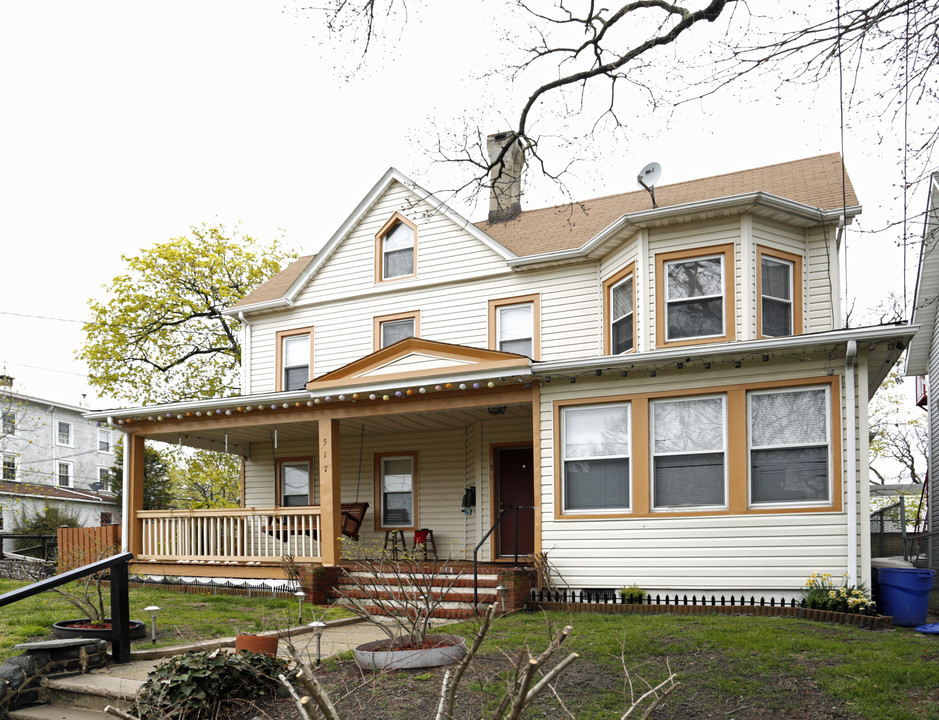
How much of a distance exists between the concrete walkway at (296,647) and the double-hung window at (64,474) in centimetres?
3480

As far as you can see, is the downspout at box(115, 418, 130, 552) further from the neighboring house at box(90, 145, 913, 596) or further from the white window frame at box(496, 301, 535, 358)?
the white window frame at box(496, 301, 535, 358)

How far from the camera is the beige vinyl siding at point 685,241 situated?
12.5m

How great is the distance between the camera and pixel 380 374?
13.5 meters

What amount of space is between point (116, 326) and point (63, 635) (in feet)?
56.3

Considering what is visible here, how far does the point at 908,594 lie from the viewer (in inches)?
389

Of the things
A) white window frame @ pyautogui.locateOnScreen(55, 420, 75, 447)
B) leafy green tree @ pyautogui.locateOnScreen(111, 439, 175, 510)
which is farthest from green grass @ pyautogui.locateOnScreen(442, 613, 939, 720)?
white window frame @ pyautogui.locateOnScreen(55, 420, 75, 447)

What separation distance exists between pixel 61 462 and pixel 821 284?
37138mm

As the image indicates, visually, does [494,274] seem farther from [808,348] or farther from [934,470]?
[934,470]

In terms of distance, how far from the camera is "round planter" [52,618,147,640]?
826 centimetres

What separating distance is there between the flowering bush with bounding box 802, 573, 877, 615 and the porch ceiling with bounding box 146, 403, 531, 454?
516cm

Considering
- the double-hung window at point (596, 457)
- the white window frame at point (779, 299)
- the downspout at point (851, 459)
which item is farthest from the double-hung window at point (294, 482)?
the downspout at point (851, 459)

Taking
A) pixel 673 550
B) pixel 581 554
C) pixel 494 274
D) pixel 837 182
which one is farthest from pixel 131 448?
pixel 837 182

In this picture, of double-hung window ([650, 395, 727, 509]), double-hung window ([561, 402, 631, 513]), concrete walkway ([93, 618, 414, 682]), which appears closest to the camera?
concrete walkway ([93, 618, 414, 682])

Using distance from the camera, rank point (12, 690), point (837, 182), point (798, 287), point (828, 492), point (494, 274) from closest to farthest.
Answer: point (12, 690) < point (828, 492) < point (798, 287) < point (837, 182) < point (494, 274)
